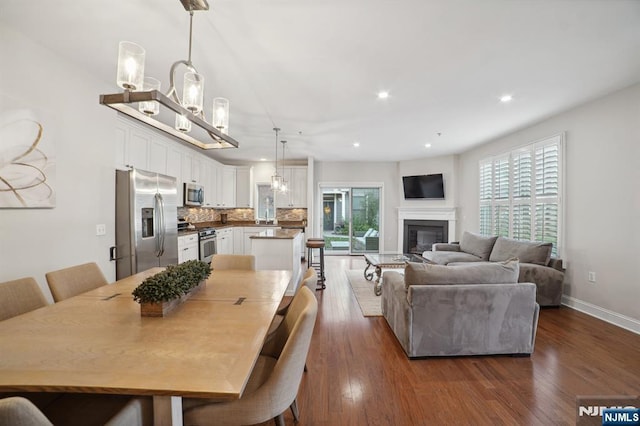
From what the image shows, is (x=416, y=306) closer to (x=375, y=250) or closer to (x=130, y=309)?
(x=130, y=309)

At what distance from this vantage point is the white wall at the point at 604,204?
311 centimetres

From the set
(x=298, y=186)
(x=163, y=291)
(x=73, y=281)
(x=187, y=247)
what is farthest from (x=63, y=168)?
(x=298, y=186)

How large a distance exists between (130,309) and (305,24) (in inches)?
88.4

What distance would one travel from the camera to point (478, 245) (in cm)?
511

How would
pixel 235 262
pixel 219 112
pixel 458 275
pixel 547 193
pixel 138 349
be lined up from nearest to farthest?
pixel 138 349 → pixel 219 112 → pixel 458 275 → pixel 235 262 → pixel 547 193

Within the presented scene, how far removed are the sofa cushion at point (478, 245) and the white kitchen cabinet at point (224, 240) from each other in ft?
16.7

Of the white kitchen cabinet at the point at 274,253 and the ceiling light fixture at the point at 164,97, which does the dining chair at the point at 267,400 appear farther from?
the white kitchen cabinet at the point at 274,253

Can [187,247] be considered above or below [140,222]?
below

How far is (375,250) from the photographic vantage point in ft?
26.1

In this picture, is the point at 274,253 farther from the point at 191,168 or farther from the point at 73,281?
the point at 191,168

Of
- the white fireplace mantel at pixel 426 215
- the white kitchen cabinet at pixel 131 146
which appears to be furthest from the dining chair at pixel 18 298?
the white fireplace mantel at pixel 426 215

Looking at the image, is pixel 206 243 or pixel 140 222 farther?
pixel 206 243

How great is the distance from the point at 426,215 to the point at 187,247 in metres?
5.74

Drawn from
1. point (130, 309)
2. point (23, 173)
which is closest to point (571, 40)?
point (130, 309)
